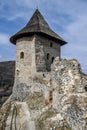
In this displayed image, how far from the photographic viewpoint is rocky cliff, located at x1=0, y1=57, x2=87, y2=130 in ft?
51.5

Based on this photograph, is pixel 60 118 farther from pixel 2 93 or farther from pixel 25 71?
pixel 2 93

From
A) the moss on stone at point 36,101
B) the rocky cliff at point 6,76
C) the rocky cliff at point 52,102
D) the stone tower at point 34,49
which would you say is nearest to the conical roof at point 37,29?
the stone tower at point 34,49

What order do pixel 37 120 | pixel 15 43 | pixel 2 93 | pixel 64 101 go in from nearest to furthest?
pixel 64 101 → pixel 37 120 → pixel 15 43 → pixel 2 93

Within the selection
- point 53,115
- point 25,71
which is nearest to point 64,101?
point 53,115

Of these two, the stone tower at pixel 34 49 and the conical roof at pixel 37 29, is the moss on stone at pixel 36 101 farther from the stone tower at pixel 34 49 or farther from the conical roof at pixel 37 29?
the conical roof at pixel 37 29

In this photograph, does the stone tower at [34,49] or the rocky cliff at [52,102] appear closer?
the rocky cliff at [52,102]

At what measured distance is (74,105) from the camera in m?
15.5

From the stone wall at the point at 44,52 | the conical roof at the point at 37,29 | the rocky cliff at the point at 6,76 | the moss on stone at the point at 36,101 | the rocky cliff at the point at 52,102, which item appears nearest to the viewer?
the rocky cliff at the point at 52,102

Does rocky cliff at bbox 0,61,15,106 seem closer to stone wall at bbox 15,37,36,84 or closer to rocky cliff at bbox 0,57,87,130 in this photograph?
stone wall at bbox 15,37,36,84

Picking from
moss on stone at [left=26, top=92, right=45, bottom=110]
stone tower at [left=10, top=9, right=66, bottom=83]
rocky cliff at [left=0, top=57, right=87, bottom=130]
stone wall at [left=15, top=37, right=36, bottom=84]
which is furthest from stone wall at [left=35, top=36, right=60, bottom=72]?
moss on stone at [left=26, top=92, right=45, bottom=110]

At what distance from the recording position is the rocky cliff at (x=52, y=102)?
51.5 feet

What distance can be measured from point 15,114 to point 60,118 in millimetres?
5754

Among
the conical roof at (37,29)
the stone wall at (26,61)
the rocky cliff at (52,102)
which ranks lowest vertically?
the rocky cliff at (52,102)

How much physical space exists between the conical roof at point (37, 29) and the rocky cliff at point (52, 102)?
353 cm
